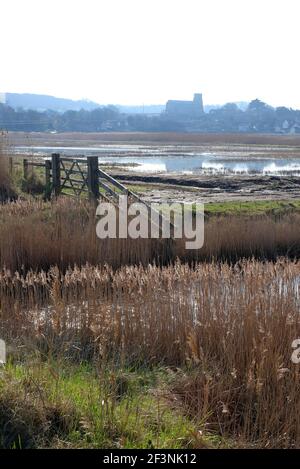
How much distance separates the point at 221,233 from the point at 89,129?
305ft

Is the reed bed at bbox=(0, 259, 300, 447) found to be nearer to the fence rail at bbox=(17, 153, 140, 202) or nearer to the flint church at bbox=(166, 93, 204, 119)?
the fence rail at bbox=(17, 153, 140, 202)

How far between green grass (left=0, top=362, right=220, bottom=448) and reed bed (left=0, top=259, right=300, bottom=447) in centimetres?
27

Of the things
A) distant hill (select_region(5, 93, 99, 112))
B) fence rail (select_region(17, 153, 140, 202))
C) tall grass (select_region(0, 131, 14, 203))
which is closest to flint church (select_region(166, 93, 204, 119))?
distant hill (select_region(5, 93, 99, 112))

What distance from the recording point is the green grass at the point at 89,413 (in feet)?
13.6

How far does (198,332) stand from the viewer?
19.5 ft

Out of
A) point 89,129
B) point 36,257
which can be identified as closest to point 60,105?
point 89,129

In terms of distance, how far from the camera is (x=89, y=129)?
102m

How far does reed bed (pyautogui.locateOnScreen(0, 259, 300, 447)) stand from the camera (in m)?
4.73

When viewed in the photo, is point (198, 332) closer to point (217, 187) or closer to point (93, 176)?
point (93, 176)

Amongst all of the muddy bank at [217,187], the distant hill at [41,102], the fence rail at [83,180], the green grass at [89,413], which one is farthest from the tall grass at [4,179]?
the distant hill at [41,102]

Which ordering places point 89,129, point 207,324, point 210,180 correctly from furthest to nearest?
point 89,129 < point 210,180 < point 207,324

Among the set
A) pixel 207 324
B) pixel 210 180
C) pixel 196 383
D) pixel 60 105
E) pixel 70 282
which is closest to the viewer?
pixel 196 383

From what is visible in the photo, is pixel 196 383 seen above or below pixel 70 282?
Answer: below
